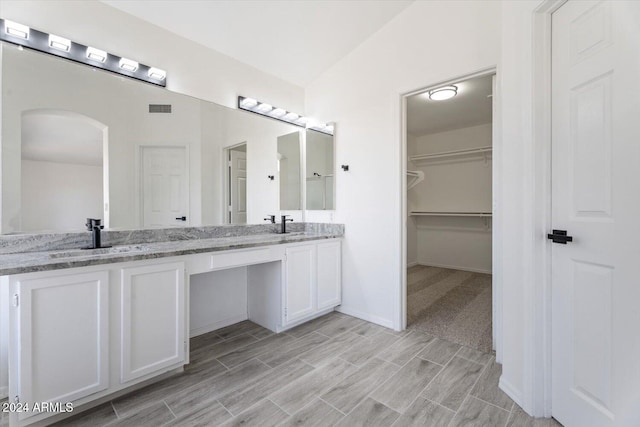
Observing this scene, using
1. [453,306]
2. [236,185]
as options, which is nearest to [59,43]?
[236,185]

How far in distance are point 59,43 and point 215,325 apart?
2.41m

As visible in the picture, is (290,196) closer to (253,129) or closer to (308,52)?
(253,129)

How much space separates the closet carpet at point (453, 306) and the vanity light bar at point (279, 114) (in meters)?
2.21

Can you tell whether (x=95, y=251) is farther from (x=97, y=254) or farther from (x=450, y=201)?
(x=450, y=201)

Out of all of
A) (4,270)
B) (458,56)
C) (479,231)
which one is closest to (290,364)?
(4,270)

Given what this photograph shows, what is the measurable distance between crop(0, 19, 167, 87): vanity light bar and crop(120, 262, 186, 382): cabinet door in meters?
1.49

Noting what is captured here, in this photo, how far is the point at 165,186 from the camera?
226 centimetres

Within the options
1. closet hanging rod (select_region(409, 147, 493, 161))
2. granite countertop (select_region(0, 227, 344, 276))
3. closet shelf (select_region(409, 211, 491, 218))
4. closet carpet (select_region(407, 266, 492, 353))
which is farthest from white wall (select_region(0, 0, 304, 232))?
closet shelf (select_region(409, 211, 491, 218))

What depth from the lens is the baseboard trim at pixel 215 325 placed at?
2470 mm

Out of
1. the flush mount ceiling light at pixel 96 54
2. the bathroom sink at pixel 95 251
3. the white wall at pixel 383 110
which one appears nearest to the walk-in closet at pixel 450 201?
the white wall at pixel 383 110

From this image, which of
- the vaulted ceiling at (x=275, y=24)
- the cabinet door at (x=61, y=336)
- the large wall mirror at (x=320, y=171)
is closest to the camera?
the cabinet door at (x=61, y=336)

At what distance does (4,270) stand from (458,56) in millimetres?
3035

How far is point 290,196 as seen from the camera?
10.7 ft

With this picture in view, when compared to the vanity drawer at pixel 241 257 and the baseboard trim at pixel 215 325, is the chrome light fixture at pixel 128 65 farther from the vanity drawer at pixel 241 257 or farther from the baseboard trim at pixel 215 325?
the baseboard trim at pixel 215 325
